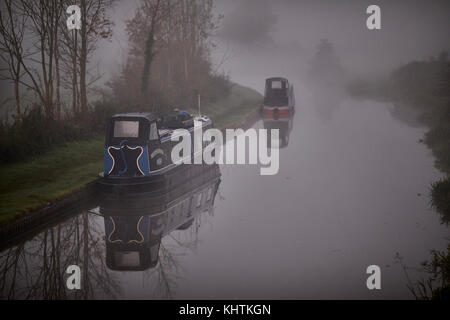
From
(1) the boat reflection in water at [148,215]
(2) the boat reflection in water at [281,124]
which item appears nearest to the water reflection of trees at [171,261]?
(1) the boat reflection in water at [148,215]

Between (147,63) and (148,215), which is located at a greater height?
(147,63)

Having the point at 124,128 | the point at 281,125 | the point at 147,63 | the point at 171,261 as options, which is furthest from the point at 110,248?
the point at 281,125

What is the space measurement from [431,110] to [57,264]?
2487 cm

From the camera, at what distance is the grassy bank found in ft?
33.6

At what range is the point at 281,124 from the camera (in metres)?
25.0

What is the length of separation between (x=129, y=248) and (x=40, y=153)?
23.8 feet

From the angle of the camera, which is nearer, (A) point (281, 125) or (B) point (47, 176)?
(B) point (47, 176)

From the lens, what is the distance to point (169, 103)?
2364 centimetres

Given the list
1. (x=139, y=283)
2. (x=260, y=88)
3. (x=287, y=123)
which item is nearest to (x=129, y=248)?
(x=139, y=283)

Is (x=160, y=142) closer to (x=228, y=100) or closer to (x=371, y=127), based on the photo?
(x=371, y=127)

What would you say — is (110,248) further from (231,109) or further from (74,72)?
(231,109)

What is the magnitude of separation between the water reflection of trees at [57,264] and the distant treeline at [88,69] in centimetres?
551

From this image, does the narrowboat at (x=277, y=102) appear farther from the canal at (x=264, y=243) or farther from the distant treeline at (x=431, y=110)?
the canal at (x=264, y=243)

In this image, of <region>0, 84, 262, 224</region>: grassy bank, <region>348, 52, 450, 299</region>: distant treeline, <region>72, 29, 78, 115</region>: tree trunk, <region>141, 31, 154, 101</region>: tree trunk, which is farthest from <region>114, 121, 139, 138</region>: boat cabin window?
<region>141, 31, 154, 101</region>: tree trunk
